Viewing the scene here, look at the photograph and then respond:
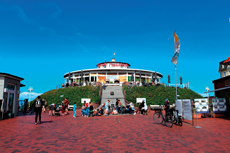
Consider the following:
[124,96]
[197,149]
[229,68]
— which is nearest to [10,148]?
[197,149]

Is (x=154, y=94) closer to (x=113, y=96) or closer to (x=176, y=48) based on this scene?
Answer: (x=113, y=96)

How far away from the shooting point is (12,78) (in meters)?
13.9

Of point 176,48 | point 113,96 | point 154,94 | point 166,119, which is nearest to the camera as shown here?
point 166,119

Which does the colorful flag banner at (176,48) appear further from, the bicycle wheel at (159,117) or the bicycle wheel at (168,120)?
the bicycle wheel at (168,120)

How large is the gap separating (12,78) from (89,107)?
22.6ft

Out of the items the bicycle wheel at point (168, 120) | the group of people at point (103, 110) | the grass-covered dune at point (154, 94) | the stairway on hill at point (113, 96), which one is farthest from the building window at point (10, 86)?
the grass-covered dune at point (154, 94)

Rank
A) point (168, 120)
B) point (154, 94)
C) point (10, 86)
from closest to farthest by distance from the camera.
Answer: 1. point (168, 120)
2. point (10, 86)
3. point (154, 94)

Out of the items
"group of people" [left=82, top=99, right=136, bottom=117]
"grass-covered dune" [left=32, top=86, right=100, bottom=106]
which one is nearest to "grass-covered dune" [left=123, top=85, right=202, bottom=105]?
"grass-covered dune" [left=32, top=86, right=100, bottom=106]

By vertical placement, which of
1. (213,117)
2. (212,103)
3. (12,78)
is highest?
(12,78)

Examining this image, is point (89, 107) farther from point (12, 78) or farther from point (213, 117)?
point (213, 117)

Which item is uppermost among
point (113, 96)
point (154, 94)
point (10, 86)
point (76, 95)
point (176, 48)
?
point (176, 48)

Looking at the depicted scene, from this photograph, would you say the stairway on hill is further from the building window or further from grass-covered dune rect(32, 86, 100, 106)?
the building window

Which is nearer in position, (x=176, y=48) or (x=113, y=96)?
(x=176, y=48)

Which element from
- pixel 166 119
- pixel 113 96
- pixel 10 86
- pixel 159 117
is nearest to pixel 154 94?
pixel 113 96
